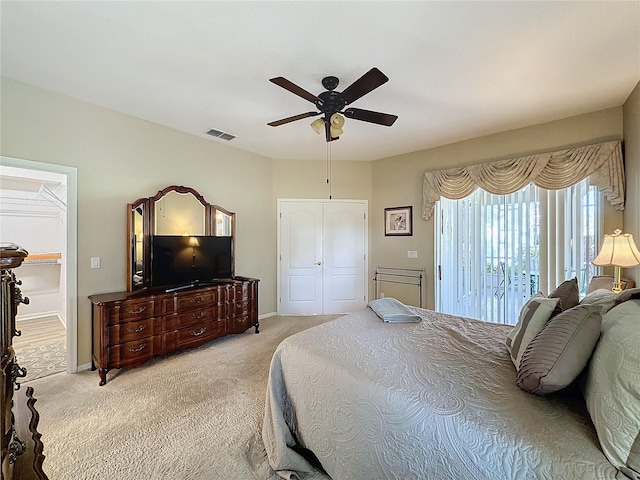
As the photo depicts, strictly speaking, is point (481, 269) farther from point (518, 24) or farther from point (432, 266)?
point (518, 24)

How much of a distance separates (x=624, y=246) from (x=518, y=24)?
198cm

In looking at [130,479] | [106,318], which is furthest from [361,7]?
[106,318]

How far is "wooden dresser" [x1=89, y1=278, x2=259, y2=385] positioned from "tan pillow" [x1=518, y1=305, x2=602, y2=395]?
3094 millimetres

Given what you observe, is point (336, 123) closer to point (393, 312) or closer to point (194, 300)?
point (393, 312)

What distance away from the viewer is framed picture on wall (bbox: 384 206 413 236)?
471 centimetres

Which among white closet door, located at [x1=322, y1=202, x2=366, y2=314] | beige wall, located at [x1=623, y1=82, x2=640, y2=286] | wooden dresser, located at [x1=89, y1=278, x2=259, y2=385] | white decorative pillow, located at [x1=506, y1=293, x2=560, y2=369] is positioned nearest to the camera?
white decorative pillow, located at [x1=506, y1=293, x2=560, y2=369]

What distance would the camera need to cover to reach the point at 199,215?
153 inches

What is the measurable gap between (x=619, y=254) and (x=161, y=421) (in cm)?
381

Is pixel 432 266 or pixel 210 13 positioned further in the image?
pixel 432 266

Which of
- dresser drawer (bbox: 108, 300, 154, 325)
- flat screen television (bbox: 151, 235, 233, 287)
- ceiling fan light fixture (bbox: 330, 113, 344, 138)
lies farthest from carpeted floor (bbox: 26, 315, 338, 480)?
ceiling fan light fixture (bbox: 330, 113, 344, 138)

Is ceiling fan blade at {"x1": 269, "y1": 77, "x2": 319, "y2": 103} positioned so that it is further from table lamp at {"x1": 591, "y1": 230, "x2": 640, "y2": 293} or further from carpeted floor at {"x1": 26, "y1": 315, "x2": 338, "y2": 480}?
table lamp at {"x1": 591, "y1": 230, "x2": 640, "y2": 293}

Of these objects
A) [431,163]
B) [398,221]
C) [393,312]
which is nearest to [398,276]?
[398,221]

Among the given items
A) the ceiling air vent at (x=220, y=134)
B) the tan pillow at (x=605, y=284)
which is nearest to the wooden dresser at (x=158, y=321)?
the ceiling air vent at (x=220, y=134)

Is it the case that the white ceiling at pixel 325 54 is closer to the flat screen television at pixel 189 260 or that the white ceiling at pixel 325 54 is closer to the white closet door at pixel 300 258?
the flat screen television at pixel 189 260
